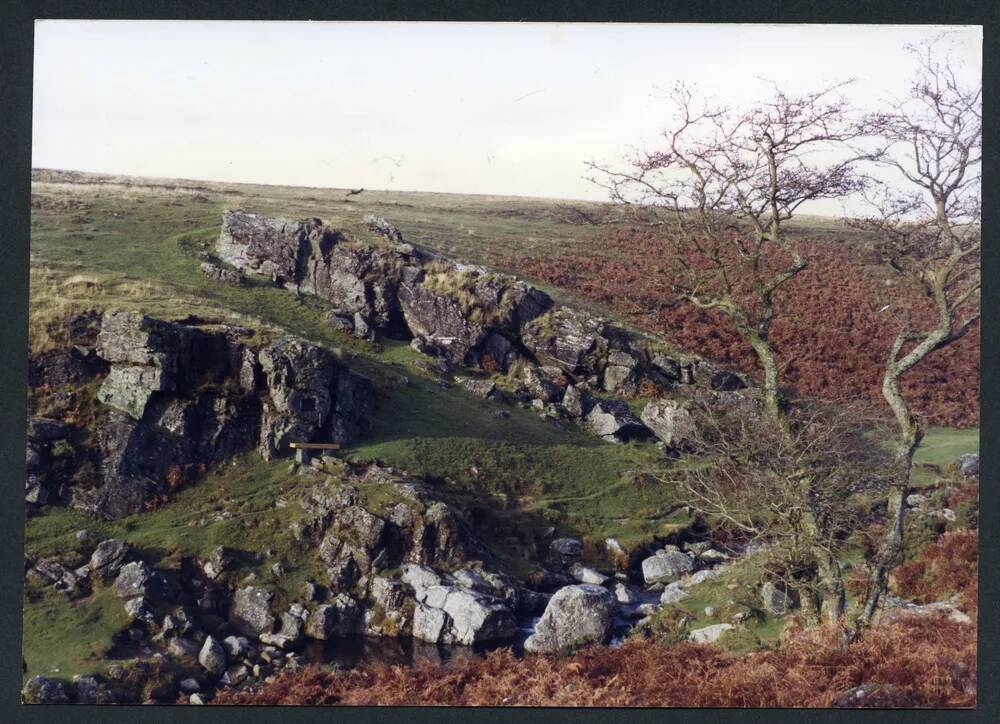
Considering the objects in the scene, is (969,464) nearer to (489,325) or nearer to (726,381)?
(726,381)

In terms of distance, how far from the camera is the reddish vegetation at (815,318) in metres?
13.6

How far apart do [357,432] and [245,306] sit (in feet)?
12.3

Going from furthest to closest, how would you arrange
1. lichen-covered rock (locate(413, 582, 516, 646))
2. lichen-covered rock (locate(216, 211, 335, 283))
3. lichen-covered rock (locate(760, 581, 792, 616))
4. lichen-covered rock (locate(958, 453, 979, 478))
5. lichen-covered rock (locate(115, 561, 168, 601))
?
1. lichen-covered rock (locate(216, 211, 335, 283))
2. lichen-covered rock (locate(958, 453, 979, 478))
3. lichen-covered rock (locate(760, 581, 792, 616))
4. lichen-covered rock (locate(413, 582, 516, 646))
5. lichen-covered rock (locate(115, 561, 168, 601))

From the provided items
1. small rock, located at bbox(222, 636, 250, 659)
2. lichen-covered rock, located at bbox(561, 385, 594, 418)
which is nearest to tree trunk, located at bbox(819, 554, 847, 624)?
lichen-covered rock, located at bbox(561, 385, 594, 418)

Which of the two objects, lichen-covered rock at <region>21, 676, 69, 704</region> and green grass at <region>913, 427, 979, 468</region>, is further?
green grass at <region>913, 427, 979, 468</region>

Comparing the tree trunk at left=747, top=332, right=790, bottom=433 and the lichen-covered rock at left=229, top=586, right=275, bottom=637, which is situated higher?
the tree trunk at left=747, top=332, right=790, bottom=433

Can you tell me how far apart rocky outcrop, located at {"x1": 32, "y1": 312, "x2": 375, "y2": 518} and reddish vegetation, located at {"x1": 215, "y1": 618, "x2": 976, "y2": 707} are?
3.73 metres

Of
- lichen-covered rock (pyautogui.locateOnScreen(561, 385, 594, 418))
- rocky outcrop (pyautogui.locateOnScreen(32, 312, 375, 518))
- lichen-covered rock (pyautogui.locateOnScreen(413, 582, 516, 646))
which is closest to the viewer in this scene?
lichen-covered rock (pyautogui.locateOnScreen(413, 582, 516, 646))

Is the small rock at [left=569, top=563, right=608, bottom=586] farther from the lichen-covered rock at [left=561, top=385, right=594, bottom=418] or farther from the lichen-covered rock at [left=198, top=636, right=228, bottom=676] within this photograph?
the lichen-covered rock at [left=198, top=636, right=228, bottom=676]

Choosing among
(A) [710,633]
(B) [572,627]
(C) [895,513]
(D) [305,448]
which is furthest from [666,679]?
(D) [305,448]

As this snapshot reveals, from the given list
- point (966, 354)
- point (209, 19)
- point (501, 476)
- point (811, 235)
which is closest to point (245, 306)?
point (209, 19)

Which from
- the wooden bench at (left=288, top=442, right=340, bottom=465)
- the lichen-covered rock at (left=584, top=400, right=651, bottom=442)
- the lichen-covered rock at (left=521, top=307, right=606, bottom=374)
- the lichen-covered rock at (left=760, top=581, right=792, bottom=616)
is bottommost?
the lichen-covered rock at (left=760, top=581, right=792, bottom=616)

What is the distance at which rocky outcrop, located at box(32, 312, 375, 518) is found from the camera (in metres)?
12.2

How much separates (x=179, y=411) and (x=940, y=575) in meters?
12.5
